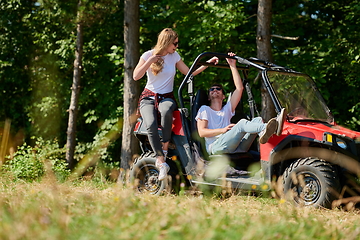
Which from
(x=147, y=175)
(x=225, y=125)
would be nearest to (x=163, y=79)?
(x=225, y=125)

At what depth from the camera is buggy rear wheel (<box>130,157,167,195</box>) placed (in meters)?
6.34

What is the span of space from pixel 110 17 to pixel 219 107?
8.40 m

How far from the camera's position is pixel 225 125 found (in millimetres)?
6281

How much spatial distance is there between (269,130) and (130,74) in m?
6.25

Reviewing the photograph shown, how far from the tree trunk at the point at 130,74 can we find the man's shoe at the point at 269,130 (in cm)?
604

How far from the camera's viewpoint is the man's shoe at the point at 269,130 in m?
5.26

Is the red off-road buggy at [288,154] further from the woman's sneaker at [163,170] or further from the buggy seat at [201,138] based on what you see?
the woman's sneaker at [163,170]

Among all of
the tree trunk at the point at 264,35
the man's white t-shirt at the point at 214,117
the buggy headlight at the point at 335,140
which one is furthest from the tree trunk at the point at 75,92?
the buggy headlight at the point at 335,140

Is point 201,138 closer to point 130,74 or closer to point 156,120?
point 156,120

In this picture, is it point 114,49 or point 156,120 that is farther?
point 114,49

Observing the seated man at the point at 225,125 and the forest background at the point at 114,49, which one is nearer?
the seated man at the point at 225,125

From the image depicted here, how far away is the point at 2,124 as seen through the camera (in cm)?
1641

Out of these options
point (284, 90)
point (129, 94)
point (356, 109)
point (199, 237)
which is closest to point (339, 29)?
point (356, 109)

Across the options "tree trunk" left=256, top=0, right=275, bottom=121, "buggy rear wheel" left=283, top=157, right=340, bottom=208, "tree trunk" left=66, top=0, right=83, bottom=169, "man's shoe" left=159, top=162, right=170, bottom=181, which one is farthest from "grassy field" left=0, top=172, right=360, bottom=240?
"tree trunk" left=66, top=0, right=83, bottom=169
